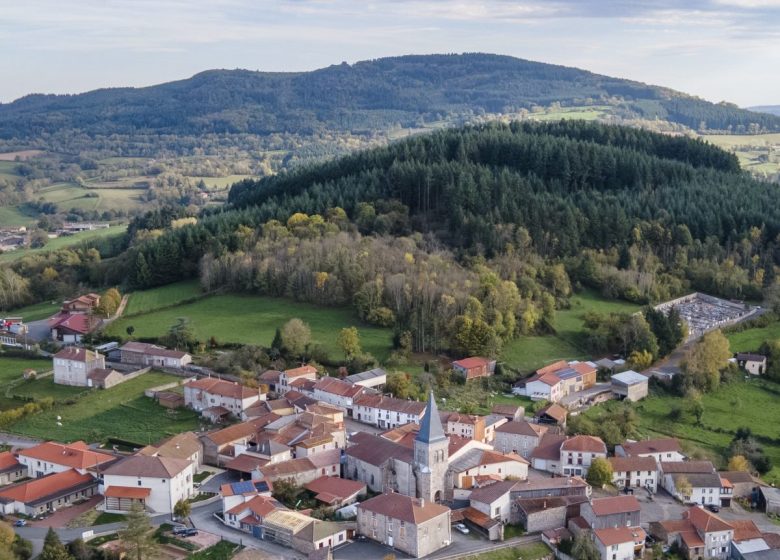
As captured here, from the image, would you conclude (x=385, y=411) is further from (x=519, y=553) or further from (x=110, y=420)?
(x=110, y=420)

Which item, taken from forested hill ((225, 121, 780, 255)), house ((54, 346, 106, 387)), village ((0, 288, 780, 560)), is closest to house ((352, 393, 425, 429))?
village ((0, 288, 780, 560))

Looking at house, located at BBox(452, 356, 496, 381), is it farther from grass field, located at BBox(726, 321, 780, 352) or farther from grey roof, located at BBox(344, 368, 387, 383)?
grass field, located at BBox(726, 321, 780, 352)

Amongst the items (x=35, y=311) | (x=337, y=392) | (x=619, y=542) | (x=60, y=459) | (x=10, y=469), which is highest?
(x=337, y=392)

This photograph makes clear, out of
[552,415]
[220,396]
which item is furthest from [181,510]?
[552,415]

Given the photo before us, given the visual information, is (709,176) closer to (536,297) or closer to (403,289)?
(536,297)

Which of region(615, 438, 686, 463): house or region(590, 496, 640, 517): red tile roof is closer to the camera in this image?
region(590, 496, 640, 517): red tile roof

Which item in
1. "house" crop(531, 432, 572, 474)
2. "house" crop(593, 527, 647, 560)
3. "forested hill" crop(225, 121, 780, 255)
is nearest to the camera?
"house" crop(593, 527, 647, 560)

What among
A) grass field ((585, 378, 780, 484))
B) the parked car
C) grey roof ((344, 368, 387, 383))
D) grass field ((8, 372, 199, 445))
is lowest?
grass field ((585, 378, 780, 484))

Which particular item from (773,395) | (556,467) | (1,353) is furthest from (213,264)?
(773,395)
